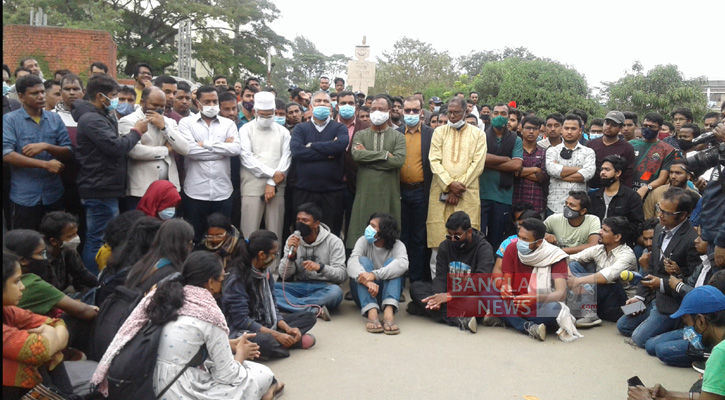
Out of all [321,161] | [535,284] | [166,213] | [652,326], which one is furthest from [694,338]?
[166,213]

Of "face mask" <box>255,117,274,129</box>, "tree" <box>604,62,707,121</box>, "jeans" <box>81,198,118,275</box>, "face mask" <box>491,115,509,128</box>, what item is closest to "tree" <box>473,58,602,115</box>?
"tree" <box>604,62,707,121</box>

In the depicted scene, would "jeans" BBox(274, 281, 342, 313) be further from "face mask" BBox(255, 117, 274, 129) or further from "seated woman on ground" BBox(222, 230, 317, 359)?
"face mask" BBox(255, 117, 274, 129)

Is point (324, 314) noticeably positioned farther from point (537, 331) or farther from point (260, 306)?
point (537, 331)

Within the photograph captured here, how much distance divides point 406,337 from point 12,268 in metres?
3.42

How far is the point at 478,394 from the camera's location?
14.4 feet

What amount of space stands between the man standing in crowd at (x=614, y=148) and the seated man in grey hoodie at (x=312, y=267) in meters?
3.31

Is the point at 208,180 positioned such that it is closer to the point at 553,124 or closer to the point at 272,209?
the point at 272,209

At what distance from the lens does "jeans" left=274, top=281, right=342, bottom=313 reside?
234 inches

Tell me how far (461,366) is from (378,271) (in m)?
1.41

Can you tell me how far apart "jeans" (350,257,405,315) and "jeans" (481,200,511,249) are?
155cm

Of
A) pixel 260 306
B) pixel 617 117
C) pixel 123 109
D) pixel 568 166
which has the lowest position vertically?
pixel 260 306

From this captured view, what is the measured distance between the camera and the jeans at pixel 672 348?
4934mm

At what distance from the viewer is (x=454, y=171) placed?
689cm

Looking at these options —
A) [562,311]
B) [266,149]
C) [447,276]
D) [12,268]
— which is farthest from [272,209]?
[12,268]
